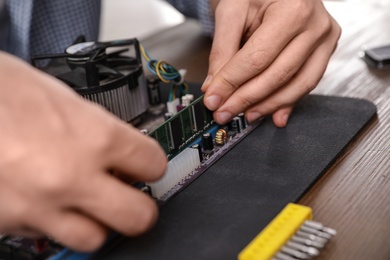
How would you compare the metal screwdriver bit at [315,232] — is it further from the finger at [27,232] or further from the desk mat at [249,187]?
the finger at [27,232]

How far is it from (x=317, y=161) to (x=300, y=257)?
18 cm

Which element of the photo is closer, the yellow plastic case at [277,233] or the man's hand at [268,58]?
the yellow plastic case at [277,233]

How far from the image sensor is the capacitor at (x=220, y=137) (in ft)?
2.34

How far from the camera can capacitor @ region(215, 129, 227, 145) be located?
2.34 ft

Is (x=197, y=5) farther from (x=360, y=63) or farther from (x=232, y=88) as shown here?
(x=232, y=88)

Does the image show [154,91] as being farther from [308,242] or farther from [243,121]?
[308,242]

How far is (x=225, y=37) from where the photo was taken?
0.82m

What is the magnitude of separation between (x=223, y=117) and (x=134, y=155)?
280mm

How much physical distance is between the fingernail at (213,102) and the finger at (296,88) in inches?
2.2

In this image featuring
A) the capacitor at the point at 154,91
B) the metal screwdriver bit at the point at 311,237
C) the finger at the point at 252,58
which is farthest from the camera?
the capacitor at the point at 154,91

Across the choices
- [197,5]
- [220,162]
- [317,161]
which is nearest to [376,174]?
[317,161]

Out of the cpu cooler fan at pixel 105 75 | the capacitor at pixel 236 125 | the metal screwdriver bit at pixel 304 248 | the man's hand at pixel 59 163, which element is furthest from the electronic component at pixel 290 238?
the cpu cooler fan at pixel 105 75

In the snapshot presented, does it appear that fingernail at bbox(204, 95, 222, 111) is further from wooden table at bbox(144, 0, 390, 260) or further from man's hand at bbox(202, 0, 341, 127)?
wooden table at bbox(144, 0, 390, 260)

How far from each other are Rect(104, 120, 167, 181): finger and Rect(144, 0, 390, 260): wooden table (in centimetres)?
18
